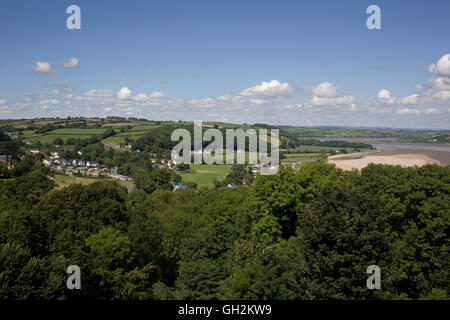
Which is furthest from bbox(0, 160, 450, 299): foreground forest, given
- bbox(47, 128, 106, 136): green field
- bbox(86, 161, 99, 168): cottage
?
bbox(47, 128, 106, 136): green field

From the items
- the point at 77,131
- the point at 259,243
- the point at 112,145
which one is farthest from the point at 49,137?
the point at 259,243

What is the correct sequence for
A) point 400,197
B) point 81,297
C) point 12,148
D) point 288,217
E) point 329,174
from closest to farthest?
1. point 81,297
2. point 400,197
3. point 288,217
4. point 329,174
5. point 12,148

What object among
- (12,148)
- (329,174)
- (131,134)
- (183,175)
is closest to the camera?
(329,174)

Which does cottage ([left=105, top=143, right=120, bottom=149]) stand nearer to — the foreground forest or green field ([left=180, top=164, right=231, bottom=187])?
green field ([left=180, top=164, right=231, bottom=187])

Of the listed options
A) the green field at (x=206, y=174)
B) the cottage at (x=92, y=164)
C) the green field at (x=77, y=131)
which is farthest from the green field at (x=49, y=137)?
the green field at (x=206, y=174)

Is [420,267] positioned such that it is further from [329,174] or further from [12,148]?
[12,148]

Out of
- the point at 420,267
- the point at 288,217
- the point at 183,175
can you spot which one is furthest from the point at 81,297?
the point at 183,175

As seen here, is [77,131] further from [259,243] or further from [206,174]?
[259,243]
